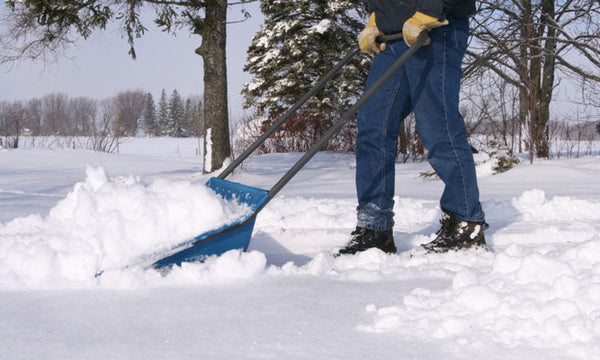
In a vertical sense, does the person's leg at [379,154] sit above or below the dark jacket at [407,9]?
below

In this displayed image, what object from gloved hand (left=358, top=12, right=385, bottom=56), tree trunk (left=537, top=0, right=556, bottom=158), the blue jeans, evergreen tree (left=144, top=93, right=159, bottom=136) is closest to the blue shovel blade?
the blue jeans

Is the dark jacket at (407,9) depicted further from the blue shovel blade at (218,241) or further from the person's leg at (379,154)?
the blue shovel blade at (218,241)

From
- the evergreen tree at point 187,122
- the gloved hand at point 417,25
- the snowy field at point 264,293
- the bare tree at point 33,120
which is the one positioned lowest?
the snowy field at point 264,293

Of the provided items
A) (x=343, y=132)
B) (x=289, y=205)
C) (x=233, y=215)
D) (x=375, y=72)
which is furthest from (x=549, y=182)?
(x=343, y=132)

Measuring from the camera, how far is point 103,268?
174 cm

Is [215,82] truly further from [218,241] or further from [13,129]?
[13,129]

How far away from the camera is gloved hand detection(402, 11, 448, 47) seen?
2.05 metres

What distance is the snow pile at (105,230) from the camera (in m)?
1.73

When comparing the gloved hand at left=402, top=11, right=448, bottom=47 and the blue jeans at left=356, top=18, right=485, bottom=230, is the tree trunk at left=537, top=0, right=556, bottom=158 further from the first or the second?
the gloved hand at left=402, top=11, right=448, bottom=47

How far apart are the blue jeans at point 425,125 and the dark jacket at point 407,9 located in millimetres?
56

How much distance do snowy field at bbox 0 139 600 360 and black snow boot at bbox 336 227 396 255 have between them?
0.58 feet

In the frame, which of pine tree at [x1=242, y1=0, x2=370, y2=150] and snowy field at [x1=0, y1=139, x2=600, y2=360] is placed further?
pine tree at [x1=242, y1=0, x2=370, y2=150]

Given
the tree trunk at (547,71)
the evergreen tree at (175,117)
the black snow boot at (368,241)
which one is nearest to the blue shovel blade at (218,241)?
the black snow boot at (368,241)

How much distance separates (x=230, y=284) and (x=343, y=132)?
11095mm
